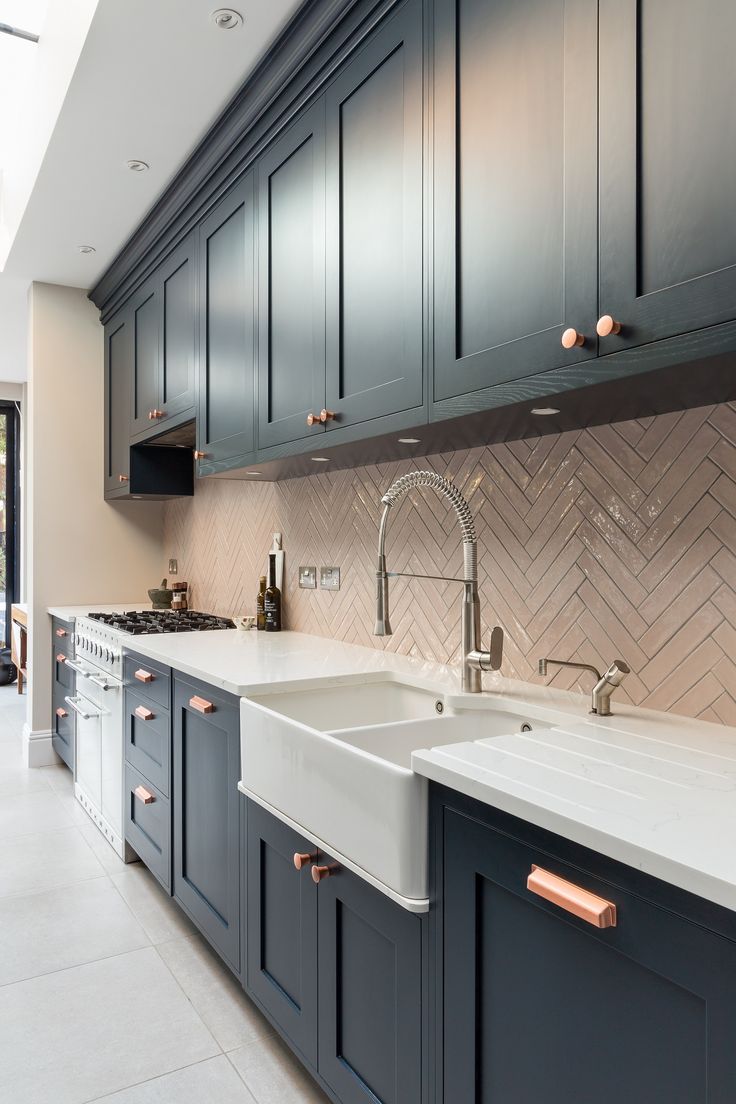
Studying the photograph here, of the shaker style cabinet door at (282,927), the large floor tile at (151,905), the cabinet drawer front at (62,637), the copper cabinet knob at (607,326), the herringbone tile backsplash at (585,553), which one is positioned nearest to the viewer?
the copper cabinet knob at (607,326)

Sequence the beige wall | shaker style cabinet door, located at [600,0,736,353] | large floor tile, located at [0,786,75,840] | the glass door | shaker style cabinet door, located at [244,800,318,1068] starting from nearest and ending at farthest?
shaker style cabinet door, located at [600,0,736,353] < shaker style cabinet door, located at [244,800,318,1068] < large floor tile, located at [0,786,75,840] < the beige wall < the glass door

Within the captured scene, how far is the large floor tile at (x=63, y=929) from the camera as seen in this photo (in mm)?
2172

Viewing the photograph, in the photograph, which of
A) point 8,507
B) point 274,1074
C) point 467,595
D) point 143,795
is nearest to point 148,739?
point 143,795

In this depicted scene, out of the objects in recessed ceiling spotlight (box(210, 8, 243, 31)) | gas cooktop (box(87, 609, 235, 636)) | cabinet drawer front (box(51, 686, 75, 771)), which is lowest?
cabinet drawer front (box(51, 686, 75, 771))

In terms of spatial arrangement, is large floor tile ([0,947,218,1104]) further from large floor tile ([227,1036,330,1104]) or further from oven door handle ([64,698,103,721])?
oven door handle ([64,698,103,721])

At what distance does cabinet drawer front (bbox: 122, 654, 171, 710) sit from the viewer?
235cm

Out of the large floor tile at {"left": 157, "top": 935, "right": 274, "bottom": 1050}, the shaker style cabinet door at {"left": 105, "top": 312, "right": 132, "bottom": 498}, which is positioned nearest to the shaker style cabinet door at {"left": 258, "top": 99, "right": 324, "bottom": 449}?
the large floor tile at {"left": 157, "top": 935, "right": 274, "bottom": 1050}

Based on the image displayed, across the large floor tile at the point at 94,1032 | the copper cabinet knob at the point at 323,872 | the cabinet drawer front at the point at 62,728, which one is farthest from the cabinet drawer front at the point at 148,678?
the cabinet drawer front at the point at 62,728

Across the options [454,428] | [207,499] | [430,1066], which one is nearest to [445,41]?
[454,428]

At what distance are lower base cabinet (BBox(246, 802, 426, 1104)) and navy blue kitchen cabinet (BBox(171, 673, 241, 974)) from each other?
12 centimetres

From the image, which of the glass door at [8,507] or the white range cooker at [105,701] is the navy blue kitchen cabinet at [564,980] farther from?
the glass door at [8,507]

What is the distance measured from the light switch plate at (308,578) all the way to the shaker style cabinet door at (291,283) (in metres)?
0.63

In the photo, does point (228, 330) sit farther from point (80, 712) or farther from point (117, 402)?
point (80, 712)

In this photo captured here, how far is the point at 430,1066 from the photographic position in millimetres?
1129
